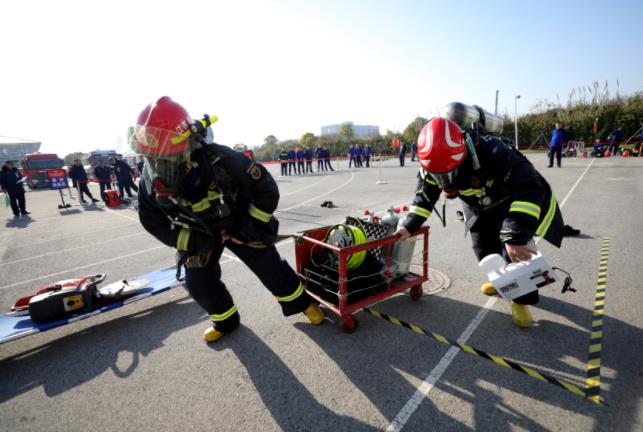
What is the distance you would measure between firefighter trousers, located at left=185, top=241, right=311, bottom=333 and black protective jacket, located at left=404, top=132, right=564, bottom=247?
49.0 inches

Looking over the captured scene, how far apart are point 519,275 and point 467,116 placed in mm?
1546

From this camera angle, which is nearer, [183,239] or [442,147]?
[442,147]

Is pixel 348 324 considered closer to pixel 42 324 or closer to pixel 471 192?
pixel 471 192

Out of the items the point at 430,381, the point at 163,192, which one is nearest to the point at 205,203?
the point at 163,192

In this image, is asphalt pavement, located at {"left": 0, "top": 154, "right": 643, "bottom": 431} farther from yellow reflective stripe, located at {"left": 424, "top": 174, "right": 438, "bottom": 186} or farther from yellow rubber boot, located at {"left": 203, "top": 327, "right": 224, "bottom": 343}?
yellow reflective stripe, located at {"left": 424, "top": 174, "right": 438, "bottom": 186}

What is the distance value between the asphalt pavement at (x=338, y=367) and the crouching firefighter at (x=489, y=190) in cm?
64

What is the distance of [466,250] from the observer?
5.23 meters

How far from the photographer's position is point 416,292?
3.61 meters

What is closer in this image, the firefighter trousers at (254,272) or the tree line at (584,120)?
the firefighter trousers at (254,272)

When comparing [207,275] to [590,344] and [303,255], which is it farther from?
[590,344]

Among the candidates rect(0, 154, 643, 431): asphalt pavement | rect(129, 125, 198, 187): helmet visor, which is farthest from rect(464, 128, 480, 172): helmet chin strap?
rect(129, 125, 198, 187): helmet visor

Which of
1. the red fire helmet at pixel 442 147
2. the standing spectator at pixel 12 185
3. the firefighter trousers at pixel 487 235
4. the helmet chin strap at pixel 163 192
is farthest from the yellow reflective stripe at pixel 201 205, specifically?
the standing spectator at pixel 12 185

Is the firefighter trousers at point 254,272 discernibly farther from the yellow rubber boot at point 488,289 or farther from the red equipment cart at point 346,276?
the yellow rubber boot at point 488,289

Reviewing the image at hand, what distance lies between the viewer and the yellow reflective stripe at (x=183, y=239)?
274 cm
